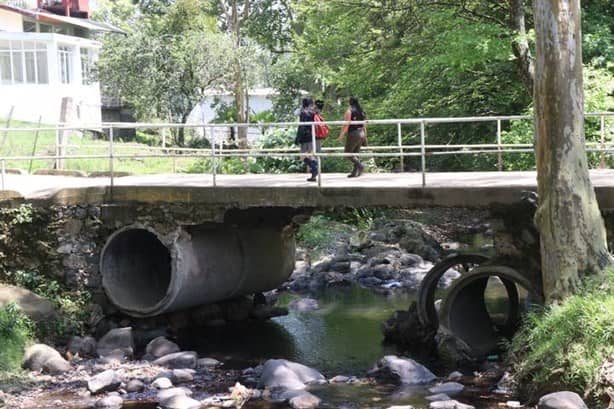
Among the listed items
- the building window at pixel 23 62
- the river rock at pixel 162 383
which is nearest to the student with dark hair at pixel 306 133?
the river rock at pixel 162 383

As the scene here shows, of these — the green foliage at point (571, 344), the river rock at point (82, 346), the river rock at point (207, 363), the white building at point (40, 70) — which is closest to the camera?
the green foliage at point (571, 344)

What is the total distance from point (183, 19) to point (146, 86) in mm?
4400

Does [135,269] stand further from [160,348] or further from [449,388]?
[449,388]

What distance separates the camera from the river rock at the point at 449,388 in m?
12.1

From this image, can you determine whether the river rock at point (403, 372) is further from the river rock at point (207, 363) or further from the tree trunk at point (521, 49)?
the tree trunk at point (521, 49)

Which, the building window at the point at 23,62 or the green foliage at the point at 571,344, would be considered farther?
the building window at the point at 23,62

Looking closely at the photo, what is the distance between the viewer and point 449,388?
12.2m

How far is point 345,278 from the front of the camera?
22.4 m

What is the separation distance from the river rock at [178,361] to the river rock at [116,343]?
761 mm

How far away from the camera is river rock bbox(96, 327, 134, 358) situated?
581 inches

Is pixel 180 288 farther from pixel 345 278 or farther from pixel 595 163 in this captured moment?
pixel 595 163

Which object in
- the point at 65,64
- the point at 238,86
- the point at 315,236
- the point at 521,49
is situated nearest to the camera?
the point at 521,49

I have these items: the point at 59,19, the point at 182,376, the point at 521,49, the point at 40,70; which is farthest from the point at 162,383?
the point at 59,19

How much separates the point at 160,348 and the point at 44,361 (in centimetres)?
205
